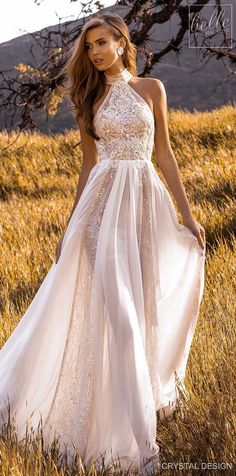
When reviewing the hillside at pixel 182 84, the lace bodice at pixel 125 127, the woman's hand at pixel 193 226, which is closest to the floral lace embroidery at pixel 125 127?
the lace bodice at pixel 125 127

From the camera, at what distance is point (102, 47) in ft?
13.4

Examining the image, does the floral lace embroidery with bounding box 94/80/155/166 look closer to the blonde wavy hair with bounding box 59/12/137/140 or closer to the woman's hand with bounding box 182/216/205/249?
the blonde wavy hair with bounding box 59/12/137/140

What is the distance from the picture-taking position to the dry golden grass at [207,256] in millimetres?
3445

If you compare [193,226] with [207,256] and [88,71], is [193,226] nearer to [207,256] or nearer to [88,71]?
[88,71]

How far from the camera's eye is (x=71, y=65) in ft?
13.9

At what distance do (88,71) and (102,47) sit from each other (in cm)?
16

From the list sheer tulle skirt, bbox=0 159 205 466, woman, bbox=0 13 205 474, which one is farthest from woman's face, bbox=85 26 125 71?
sheer tulle skirt, bbox=0 159 205 466

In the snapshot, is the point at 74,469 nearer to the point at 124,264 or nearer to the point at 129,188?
the point at 124,264

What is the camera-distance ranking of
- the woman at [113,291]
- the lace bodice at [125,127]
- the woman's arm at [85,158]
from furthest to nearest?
the woman's arm at [85,158]
the lace bodice at [125,127]
the woman at [113,291]

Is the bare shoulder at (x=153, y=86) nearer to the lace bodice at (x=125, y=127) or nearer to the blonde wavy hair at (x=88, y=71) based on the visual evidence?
the lace bodice at (x=125, y=127)

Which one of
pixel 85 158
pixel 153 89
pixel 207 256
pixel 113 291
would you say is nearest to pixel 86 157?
pixel 85 158

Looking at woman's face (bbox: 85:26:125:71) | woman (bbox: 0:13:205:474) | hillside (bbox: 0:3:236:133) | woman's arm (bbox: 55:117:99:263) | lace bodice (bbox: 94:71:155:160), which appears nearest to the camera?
woman (bbox: 0:13:205:474)

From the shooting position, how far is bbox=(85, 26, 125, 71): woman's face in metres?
4.07

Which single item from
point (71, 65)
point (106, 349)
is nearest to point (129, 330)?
point (106, 349)
